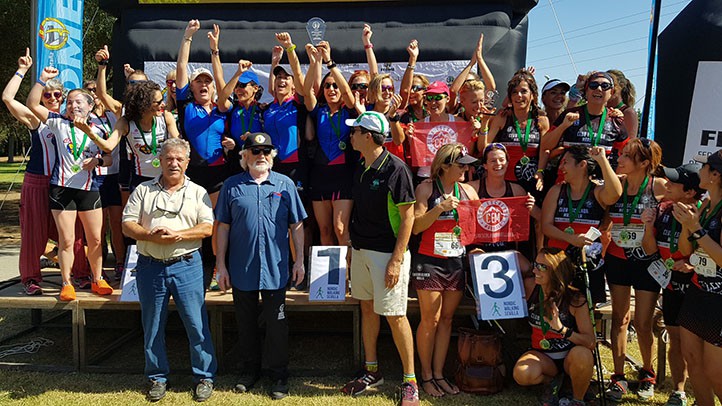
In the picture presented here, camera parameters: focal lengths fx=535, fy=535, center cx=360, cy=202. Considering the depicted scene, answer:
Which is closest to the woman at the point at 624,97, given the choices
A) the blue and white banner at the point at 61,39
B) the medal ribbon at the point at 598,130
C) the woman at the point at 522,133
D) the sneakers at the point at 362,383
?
the medal ribbon at the point at 598,130

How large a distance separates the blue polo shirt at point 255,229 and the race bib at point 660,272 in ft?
8.57

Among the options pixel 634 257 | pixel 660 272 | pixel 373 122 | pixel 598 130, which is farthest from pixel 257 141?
pixel 660 272

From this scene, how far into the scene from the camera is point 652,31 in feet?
18.1

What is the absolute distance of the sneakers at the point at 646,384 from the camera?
13.0ft

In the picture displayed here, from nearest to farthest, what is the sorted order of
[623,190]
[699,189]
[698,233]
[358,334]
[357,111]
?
[698,233]
[699,189]
[623,190]
[358,334]
[357,111]

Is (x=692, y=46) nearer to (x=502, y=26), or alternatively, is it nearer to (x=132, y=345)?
(x=502, y=26)

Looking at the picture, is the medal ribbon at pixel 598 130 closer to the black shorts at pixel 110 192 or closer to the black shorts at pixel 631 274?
the black shorts at pixel 631 274

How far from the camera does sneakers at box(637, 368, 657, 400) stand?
13.0 feet

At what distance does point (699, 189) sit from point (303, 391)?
10.3ft

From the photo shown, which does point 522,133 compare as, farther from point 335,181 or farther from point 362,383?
point 362,383

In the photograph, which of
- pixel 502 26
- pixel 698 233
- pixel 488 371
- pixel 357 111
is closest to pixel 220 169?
pixel 357 111

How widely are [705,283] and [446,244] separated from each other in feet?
5.37

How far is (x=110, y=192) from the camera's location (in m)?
5.19

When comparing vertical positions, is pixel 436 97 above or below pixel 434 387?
above
